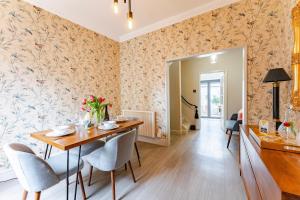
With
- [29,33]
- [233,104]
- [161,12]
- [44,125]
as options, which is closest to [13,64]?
[29,33]

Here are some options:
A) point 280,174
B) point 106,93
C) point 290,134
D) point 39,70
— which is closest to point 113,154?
point 280,174

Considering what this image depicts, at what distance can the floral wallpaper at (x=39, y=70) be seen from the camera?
199 cm

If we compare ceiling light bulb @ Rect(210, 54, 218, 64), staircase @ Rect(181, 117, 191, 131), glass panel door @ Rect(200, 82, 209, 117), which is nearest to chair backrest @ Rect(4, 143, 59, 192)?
staircase @ Rect(181, 117, 191, 131)

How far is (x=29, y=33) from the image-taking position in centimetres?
219

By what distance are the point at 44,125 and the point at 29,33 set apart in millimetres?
1544

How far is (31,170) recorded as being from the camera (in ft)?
3.77

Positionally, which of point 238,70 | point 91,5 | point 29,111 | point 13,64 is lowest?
point 29,111

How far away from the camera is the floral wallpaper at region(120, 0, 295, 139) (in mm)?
2037

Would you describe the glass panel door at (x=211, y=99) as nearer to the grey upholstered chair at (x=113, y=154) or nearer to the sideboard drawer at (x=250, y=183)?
the sideboard drawer at (x=250, y=183)

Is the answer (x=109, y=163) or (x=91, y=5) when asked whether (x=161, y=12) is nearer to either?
(x=91, y=5)

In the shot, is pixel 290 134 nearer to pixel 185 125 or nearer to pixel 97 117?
pixel 97 117

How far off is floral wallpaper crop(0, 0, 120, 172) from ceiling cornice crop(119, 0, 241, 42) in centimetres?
90

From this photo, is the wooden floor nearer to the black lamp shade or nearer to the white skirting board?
the white skirting board

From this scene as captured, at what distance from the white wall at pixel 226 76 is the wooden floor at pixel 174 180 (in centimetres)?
216
